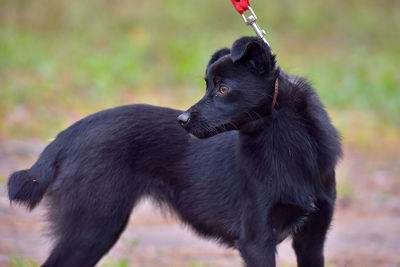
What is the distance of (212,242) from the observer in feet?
16.7

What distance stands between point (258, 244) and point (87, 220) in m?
1.04

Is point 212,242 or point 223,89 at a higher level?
point 223,89

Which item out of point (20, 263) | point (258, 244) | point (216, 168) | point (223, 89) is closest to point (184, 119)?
point (223, 89)

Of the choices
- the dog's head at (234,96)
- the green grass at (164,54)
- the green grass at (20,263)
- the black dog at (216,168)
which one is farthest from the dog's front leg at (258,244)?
the green grass at (164,54)

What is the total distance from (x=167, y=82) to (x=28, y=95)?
2.32m

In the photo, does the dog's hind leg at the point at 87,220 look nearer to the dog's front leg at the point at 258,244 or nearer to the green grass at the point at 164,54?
the dog's front leg at the point at 258,244

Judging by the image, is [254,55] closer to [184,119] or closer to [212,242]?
[184,119]

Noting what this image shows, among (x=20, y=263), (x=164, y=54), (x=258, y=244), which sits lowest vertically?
(x=258, y=244)

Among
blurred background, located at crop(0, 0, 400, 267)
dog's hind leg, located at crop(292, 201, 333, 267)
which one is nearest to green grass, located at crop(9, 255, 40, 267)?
blurred background, located at crop(0, 0, 400, 267)

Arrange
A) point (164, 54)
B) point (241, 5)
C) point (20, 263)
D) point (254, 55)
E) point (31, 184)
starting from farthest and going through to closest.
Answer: point (164, 54) < point (20, 263) < point (241, 5) < point (31, 184) < point (254, 55)

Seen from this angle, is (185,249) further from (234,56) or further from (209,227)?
(234,56)

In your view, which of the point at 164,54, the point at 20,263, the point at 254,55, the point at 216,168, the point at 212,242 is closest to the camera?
the point at 254,55

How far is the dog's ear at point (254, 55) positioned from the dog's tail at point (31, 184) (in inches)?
53.3

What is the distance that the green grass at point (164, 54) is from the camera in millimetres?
9039
